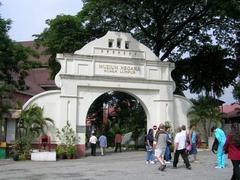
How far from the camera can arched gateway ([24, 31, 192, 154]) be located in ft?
92.7

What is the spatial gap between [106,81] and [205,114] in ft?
24.1

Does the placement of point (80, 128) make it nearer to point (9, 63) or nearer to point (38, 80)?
point (9, 63)

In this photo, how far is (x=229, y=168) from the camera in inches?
745

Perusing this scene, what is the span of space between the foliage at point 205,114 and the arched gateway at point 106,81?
1.50 meters

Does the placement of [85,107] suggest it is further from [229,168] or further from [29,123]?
[229,168]

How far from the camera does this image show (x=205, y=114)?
3155 centimetres

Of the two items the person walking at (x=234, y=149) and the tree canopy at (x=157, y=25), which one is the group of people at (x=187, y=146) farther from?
the tree canopy at (x=157, y=25)

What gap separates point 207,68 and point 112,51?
12134mm

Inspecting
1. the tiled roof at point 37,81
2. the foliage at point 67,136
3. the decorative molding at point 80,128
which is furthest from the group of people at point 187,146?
the tiled roof at point 37,81

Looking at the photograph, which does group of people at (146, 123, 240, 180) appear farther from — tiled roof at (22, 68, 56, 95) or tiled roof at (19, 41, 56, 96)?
tiled roof at (22, 68, 56, 95)

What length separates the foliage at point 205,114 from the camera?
31.4 meters

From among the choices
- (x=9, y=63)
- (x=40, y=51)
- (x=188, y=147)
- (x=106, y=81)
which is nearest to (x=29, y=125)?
(x=106, y=81)

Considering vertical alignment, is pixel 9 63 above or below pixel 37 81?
below

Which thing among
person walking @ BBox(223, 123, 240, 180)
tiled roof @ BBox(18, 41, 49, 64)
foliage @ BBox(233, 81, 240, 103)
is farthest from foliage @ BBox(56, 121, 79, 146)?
foliage @ BBox(233, 81, 240, 103)
